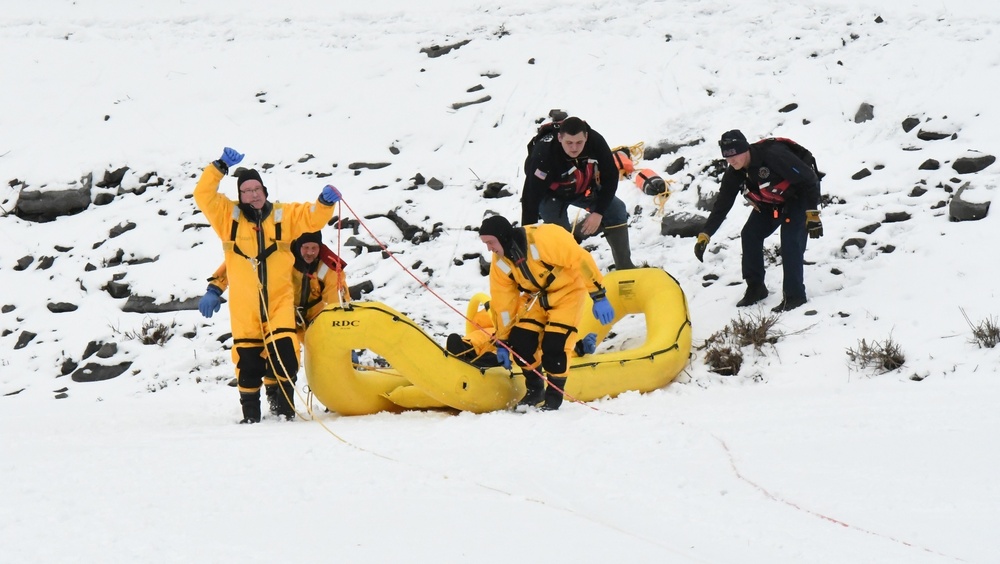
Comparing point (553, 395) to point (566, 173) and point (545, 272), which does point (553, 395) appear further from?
point (566, 173)

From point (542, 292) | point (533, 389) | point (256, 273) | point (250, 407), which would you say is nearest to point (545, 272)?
point (542, 292)

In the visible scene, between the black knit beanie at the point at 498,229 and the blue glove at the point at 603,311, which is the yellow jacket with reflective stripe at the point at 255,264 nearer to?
the black knit beanie at the point at 498,229

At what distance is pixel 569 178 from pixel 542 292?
61.0 inches

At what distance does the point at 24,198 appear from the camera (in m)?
10.6

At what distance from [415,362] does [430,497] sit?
1901mm

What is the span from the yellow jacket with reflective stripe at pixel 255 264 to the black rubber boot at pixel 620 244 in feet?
8.82

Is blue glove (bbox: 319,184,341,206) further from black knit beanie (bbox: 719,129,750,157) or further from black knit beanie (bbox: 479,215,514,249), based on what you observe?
black knit beanie (bbox: 719,129,750,157)

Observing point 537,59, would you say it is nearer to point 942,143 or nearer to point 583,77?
point 583,77

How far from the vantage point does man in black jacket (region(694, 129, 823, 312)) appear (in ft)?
21.8

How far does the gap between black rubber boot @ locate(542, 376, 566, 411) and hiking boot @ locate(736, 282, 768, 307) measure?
7.24 feet

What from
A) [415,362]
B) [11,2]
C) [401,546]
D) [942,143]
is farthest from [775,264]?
[11,2]

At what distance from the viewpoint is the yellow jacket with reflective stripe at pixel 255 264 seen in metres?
5.80

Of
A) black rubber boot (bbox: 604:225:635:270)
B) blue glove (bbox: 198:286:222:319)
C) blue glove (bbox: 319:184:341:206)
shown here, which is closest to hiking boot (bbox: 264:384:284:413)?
blue glove (bbox: 198:286:222:319)

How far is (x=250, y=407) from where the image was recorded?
19.2 ft
